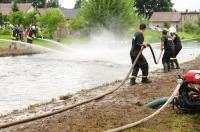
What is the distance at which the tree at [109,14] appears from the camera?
39.6 meters

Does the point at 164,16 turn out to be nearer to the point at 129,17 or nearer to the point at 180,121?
the point at 129,17

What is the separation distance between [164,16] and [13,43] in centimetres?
8326

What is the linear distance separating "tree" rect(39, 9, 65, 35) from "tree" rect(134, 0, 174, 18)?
66.5 metres

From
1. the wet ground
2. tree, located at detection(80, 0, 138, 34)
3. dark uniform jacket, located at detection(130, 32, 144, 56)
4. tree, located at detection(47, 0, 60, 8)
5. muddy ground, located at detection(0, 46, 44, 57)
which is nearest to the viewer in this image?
the wet ground

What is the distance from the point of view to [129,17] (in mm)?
40750

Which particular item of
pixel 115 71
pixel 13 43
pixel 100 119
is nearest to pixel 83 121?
pixel 100 119

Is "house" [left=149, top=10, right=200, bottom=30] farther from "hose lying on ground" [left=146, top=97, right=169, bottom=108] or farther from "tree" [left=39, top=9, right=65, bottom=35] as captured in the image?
"hose lying on ground" [left=146, top=97, right=169, bottom=108]

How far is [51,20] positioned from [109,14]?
6.15 m

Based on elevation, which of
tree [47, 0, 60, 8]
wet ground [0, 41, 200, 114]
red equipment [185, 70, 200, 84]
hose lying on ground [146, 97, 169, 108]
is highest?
tree [47, 0, 60, 8]

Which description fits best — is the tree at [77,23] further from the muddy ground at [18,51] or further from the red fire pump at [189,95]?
the red fire pump at [189,95]

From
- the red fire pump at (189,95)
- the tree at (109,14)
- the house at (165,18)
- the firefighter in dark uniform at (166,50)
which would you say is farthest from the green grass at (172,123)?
the house at (165,18)

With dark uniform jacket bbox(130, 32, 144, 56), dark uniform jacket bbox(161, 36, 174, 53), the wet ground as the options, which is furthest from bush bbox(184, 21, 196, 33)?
dark uniform jacket bbox(130, 32, 144, 56)

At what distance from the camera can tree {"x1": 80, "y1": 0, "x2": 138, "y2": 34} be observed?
3959cm

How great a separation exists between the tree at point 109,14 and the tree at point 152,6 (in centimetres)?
6638
